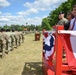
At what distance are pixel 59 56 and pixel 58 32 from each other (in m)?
0.42

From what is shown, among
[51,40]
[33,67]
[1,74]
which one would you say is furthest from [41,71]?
[51,40]

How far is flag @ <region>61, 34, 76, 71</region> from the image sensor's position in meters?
3.93

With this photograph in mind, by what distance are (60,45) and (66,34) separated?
22cm

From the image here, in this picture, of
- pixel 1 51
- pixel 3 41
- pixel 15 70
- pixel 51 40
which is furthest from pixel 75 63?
pixel 1 51

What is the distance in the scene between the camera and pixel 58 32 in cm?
397

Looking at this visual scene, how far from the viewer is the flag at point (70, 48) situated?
3.93m

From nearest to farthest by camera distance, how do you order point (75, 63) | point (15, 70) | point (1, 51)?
1. point (75, 63)
2. point (15, 70)
3. point (1, 51)

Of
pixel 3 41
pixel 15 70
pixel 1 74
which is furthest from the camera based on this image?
pixel 3 41

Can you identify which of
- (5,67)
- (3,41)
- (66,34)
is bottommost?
(5,67)

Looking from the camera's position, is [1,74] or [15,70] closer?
[1,74]

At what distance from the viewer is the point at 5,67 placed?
884 cm

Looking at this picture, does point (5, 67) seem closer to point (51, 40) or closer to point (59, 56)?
point (51, 40)

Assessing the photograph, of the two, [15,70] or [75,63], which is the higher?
[75,63]

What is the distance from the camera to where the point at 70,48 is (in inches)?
155
